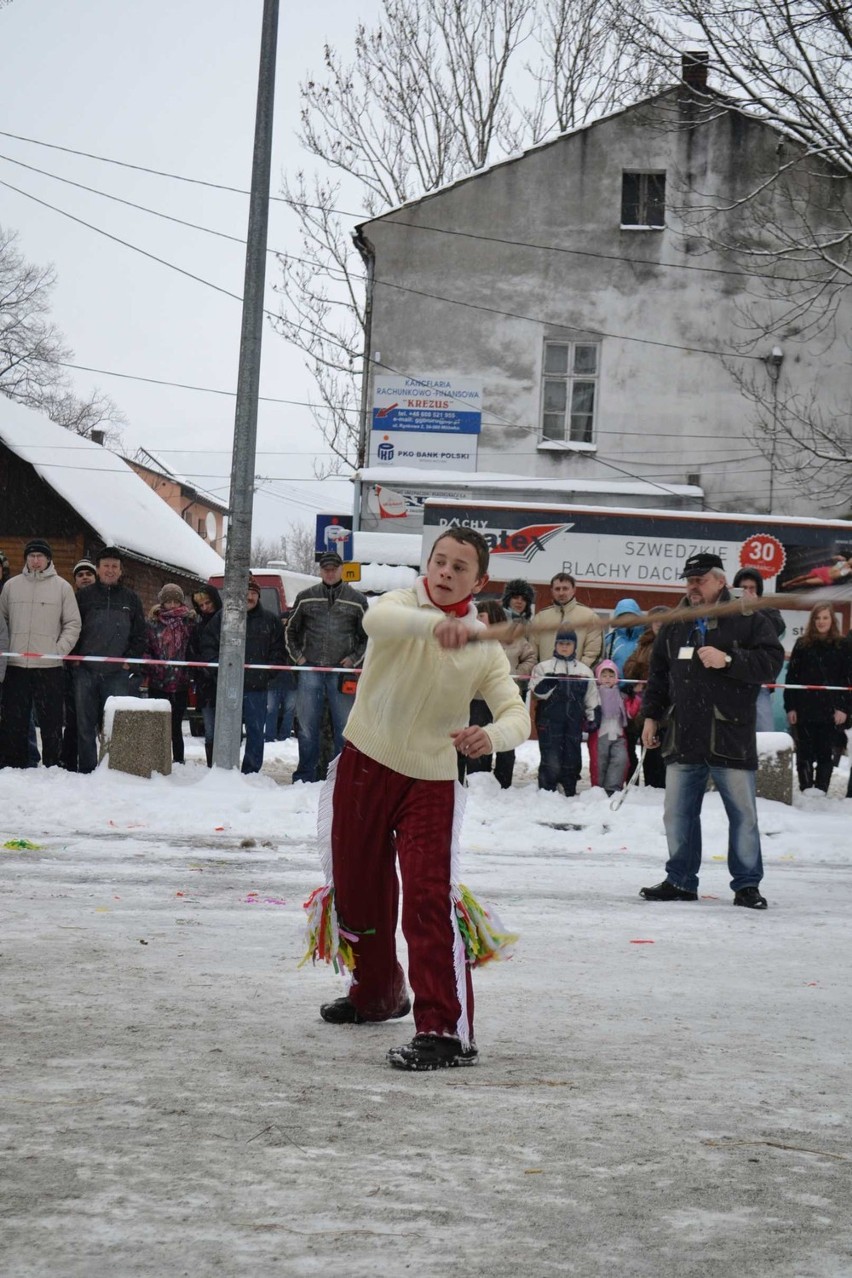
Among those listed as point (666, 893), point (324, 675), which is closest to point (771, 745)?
point (324, 675)

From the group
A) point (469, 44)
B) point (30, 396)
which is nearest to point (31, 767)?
point (469, 44)

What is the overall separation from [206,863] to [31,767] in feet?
15.2

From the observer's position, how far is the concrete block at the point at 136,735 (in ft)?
43.0

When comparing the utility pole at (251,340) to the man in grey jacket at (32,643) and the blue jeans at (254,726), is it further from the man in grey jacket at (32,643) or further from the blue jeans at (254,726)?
the man in grey jacket at (32,643)

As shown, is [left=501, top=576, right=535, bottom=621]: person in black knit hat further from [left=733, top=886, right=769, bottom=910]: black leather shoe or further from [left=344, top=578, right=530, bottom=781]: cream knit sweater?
[left=344, top=578, right=530, bottom=781]: cream knit sweater

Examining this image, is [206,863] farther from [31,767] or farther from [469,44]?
[469,44]

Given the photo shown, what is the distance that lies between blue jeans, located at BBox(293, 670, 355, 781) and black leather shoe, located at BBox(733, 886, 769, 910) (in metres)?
5.79

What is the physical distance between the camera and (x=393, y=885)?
5234mm

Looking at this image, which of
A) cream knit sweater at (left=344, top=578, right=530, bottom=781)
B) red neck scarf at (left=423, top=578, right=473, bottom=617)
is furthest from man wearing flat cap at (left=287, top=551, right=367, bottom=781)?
red neck scarf at (left=423, top=578, right=473, bottom=617)

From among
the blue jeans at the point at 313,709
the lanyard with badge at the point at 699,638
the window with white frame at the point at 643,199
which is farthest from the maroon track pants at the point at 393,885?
the window with white frame at the point at 643,199

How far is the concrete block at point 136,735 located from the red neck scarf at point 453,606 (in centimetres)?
859

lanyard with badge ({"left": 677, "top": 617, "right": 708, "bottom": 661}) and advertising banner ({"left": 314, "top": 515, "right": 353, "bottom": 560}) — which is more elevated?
advertising banner ({"left": 314, "top": 515, "right": 353, "bottom": 560})

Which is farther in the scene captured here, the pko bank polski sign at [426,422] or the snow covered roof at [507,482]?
the pko bank polski sign at [426,422]

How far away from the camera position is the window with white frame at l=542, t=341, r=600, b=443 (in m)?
29.0
